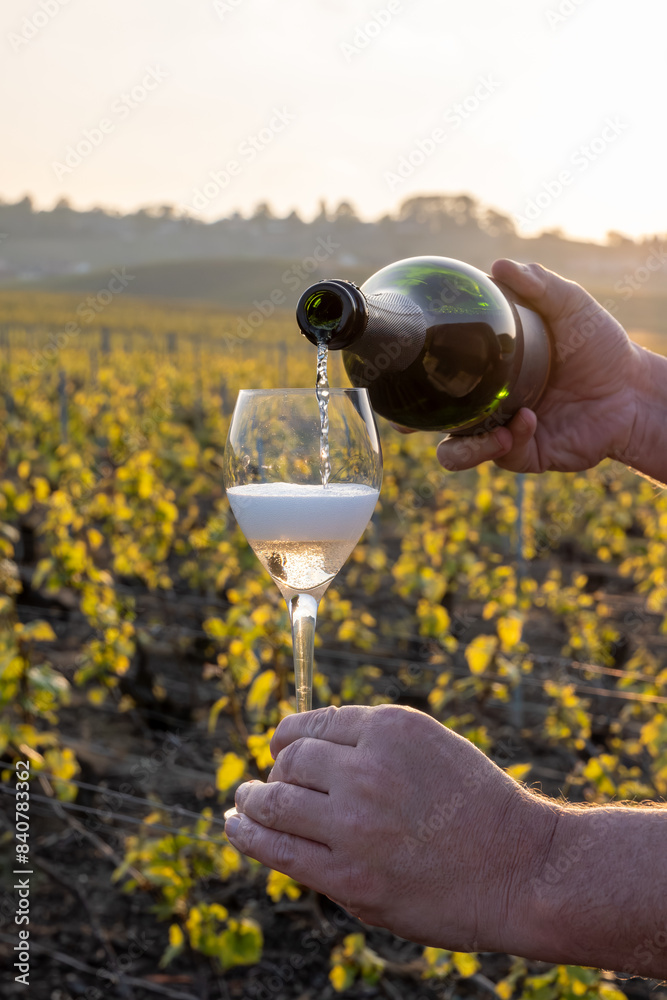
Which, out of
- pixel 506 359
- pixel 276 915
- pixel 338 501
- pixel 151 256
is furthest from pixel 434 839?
pixel 151 256

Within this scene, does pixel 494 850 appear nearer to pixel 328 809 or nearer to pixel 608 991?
pixel 328 809

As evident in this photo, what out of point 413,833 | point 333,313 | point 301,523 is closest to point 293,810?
point 413,833

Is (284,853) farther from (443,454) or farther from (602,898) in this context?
(443,454)

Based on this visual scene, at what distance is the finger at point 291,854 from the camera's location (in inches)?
38.1

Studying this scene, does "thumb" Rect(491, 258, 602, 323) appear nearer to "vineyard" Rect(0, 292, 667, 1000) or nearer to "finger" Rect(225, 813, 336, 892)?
"finger" Rect(225, 813, 336, 892)

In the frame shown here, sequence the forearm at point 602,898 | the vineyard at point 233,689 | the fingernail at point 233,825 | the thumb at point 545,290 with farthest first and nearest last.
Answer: the vineyard at point 233,689
the thumb at point 545,290
the fingernail at point 233,825
the forearm at point 602,898

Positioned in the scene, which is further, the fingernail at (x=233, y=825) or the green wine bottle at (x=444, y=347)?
the green wine bottle at (x=444, y=347)

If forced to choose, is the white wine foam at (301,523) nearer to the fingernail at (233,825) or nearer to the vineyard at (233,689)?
the fingernail at (233,825)

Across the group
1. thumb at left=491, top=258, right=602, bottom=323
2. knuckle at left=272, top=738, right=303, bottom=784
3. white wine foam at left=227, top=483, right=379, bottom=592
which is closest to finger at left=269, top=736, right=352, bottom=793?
knuckle at left=272, top=738, right=303, bottom=784

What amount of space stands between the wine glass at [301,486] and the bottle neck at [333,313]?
0.08 m

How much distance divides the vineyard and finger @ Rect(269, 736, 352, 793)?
1420 mm

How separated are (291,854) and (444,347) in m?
0.87

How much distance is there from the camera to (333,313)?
3.89 ft

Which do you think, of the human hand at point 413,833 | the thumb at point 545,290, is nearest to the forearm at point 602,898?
the human hand at point 413,833
